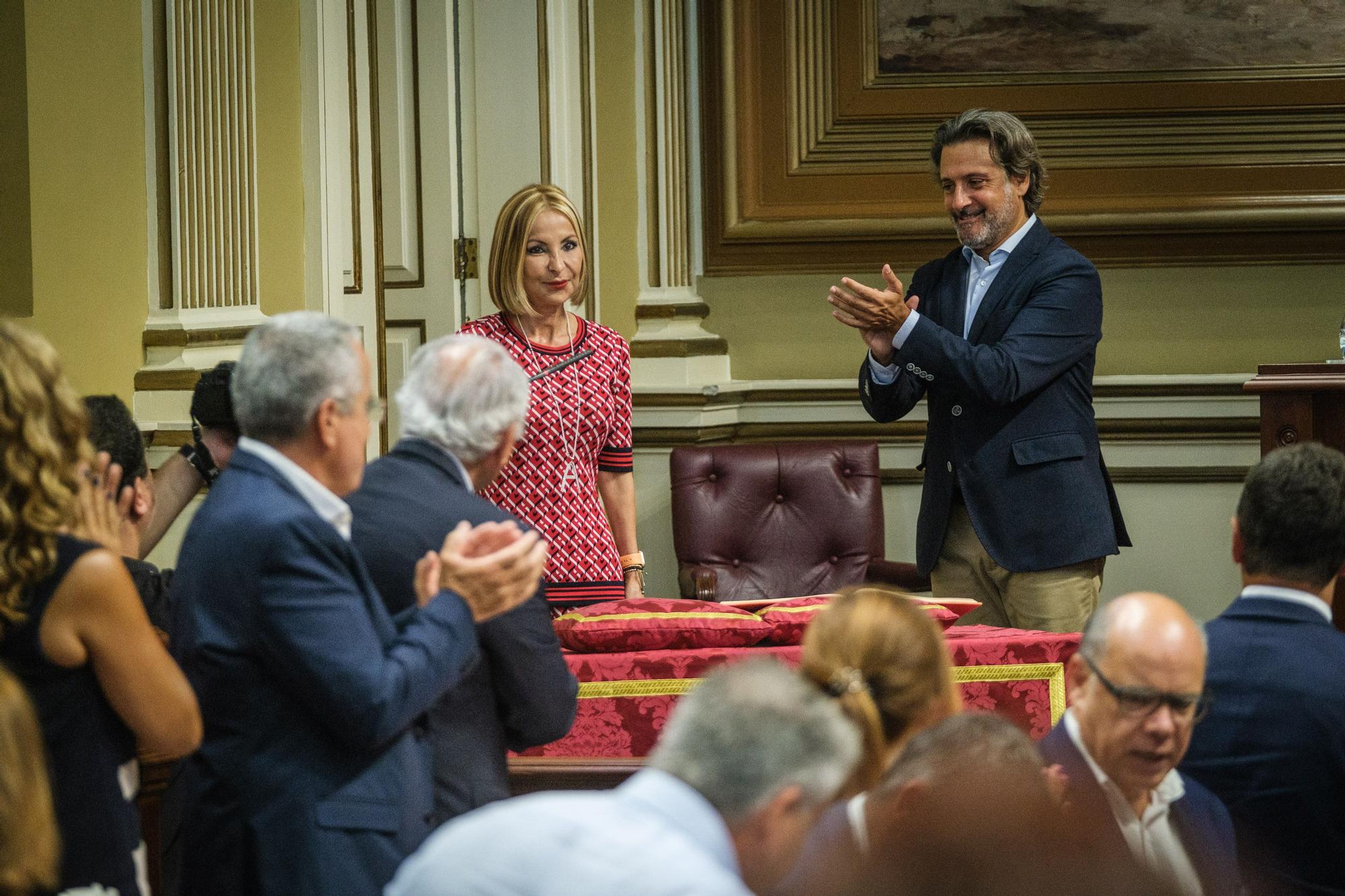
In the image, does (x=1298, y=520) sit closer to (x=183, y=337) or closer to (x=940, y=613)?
(x=940, y=613)

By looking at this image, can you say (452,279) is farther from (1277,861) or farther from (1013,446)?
(1277,861)

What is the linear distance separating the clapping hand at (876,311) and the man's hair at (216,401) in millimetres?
1242

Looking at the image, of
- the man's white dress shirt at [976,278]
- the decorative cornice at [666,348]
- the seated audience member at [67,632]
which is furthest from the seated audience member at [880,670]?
the decorative cornice at [666,348]

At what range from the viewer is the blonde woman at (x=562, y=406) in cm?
332

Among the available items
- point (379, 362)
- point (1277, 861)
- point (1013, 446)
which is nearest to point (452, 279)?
point (379, 362)

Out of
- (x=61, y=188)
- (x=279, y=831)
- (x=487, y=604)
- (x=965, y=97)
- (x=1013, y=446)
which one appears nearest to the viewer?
(x=279, y=831)

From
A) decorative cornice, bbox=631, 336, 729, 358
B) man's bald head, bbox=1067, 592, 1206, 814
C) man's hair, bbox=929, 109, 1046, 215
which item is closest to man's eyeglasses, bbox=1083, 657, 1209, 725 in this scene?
man's bald head, bbox=1067, 592, 1206, 814

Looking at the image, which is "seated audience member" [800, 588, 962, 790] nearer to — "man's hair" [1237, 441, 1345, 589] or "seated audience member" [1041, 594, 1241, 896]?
"seated audience member" [1041, 594, 1241, 896]

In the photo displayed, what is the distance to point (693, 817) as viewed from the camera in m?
1.24

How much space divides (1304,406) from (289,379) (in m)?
2.36

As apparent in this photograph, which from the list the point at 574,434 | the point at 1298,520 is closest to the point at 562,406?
the point at 574,434

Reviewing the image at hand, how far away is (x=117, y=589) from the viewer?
180 cm

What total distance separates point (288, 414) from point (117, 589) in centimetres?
28

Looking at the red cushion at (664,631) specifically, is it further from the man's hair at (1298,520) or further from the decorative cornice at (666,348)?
the decorative cornice at (666,348)
